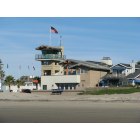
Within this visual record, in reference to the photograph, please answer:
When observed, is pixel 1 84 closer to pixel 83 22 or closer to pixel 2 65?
pixel 2 65

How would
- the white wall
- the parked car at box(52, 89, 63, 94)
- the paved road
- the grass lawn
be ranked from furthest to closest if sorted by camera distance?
the grass lawn → the parked car at box(52, 89, 63, 94) → the white wall → the paved road

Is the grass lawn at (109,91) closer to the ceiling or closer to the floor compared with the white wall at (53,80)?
closer to the floor

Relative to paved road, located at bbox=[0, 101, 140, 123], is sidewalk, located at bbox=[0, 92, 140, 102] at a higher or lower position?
higher

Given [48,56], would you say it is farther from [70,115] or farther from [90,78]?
[70,115]

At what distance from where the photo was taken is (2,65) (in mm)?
17500

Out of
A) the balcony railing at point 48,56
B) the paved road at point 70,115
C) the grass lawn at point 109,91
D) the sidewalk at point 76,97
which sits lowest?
the paved road at point 70,115

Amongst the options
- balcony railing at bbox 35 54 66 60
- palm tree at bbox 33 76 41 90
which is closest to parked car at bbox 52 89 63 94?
palm tree at bbox 33 76 41 90

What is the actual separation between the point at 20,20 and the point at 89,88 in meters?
7.37

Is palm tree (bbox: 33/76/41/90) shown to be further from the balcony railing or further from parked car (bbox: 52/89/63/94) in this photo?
the balcony railing

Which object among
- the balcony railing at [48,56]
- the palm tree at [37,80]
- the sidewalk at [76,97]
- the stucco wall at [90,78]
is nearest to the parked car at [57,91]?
the sidewalk at [76,97]

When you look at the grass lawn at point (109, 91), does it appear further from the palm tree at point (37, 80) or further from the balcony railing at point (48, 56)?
the balcony railing at point (48, 56)

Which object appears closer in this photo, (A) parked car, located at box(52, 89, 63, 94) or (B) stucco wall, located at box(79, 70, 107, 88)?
(A) parked car, located at box(52, 89, 63, 94)
